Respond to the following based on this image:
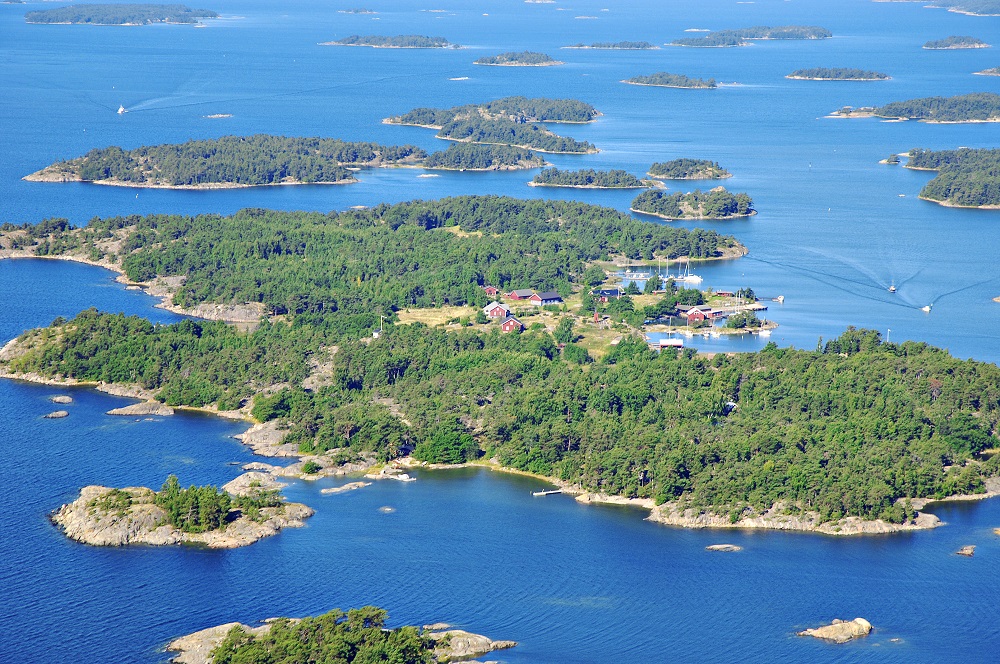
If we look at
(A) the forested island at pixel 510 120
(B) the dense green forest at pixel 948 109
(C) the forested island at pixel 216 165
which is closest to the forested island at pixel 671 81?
(A) the forested island at pixel 510 120

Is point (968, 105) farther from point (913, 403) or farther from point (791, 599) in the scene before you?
point (791, 599)

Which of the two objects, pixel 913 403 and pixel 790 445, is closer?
pixel 790 445

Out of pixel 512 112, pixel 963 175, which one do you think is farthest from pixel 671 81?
pixel 963 175

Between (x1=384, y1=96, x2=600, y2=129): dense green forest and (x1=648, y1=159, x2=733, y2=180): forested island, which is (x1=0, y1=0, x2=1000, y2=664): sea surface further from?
(x1=384, y1=96, x2=600, y2=129): dense green forest

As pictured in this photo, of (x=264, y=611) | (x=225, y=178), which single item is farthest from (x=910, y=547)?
(x=225, y=178)

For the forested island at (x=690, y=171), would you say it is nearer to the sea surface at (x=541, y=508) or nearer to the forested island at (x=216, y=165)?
the sea surface at (x=541, y=508)

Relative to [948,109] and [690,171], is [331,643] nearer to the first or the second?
[690,171]

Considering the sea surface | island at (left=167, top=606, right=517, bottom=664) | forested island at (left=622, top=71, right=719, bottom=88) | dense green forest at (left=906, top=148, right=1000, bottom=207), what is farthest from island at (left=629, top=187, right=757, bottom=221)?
forested island at (left=622, top=71, right=719, bottom=88)
